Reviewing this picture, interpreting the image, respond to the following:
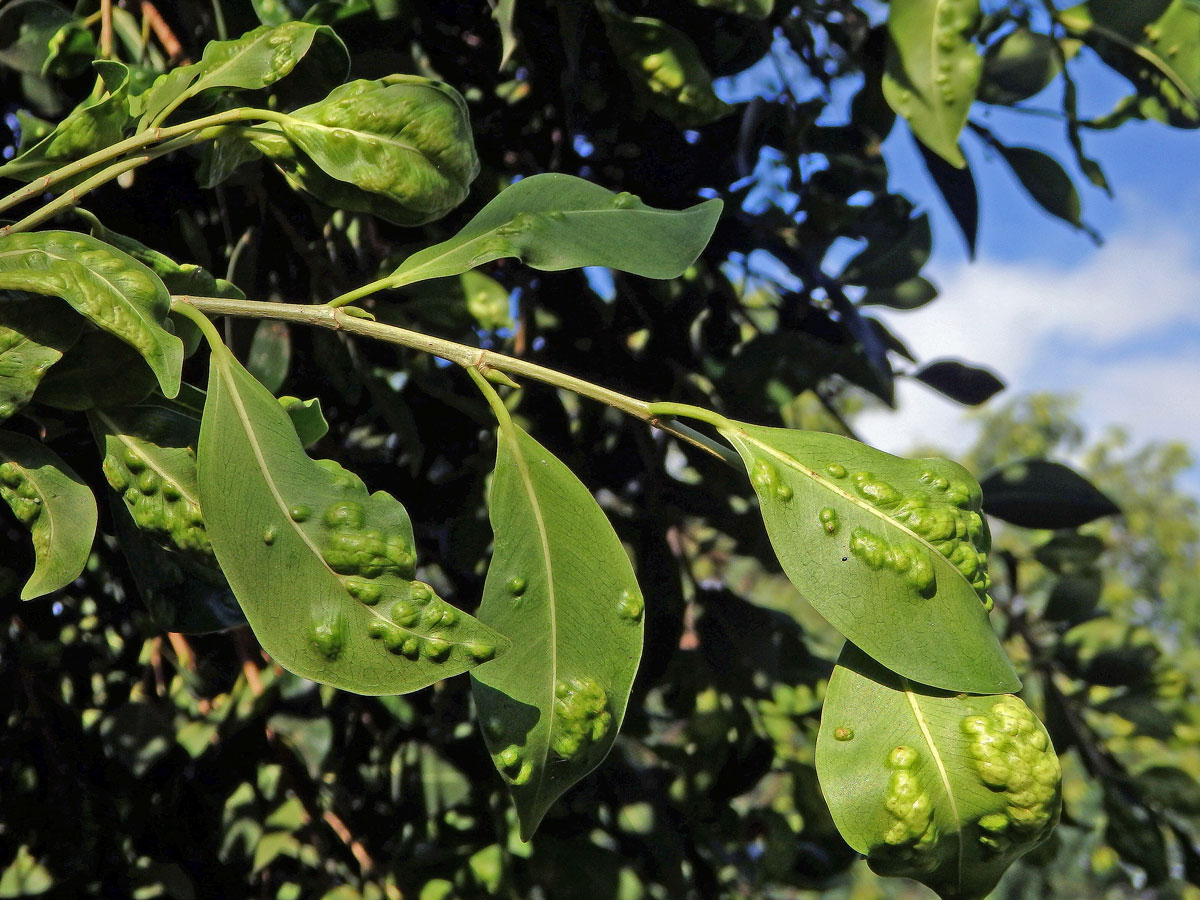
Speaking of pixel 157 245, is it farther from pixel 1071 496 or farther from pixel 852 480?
pixel 1071 496

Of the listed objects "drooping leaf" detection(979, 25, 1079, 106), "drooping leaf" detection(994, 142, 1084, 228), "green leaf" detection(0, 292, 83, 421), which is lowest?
"green leaf" detection(0, 292, 83, 421)

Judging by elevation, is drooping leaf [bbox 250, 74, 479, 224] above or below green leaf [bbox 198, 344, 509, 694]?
above

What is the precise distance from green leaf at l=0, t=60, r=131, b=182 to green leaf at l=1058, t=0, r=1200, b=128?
97cm

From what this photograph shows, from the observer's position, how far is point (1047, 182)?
120cm

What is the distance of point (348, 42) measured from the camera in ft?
3.10

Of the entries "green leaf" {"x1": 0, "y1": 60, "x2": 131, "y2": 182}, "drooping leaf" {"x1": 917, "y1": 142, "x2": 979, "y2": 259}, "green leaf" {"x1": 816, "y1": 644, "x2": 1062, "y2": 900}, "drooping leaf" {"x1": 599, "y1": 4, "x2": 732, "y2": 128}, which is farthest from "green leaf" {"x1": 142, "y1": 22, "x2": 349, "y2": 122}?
"drooping leaf" {"x1": 917, "y1": 142, "x2": 979, "y2": 259}

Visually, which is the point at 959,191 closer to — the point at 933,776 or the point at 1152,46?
the point at 1152,46

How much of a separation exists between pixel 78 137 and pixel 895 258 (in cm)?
91

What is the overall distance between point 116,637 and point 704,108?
0.91 m

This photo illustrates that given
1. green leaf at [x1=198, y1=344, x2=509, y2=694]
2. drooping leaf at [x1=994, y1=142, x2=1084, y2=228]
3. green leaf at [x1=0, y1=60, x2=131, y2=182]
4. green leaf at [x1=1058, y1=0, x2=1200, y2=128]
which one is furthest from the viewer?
drooping leaf at [x1=994, y1=142, x2=1084, y2=228]

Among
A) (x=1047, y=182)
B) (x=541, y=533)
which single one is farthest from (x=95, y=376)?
(x=1047, y=182)

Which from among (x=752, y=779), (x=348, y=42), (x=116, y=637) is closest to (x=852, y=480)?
(x=348, y=42)

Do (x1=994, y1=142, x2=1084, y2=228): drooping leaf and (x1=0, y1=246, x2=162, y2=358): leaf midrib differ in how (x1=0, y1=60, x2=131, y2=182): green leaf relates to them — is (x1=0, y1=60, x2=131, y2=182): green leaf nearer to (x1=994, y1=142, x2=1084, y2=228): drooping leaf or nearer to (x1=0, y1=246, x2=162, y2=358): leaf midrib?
(x1=0, y1=246, x2=162, y2=358): leaf midrib

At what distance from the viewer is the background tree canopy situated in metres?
0.99
